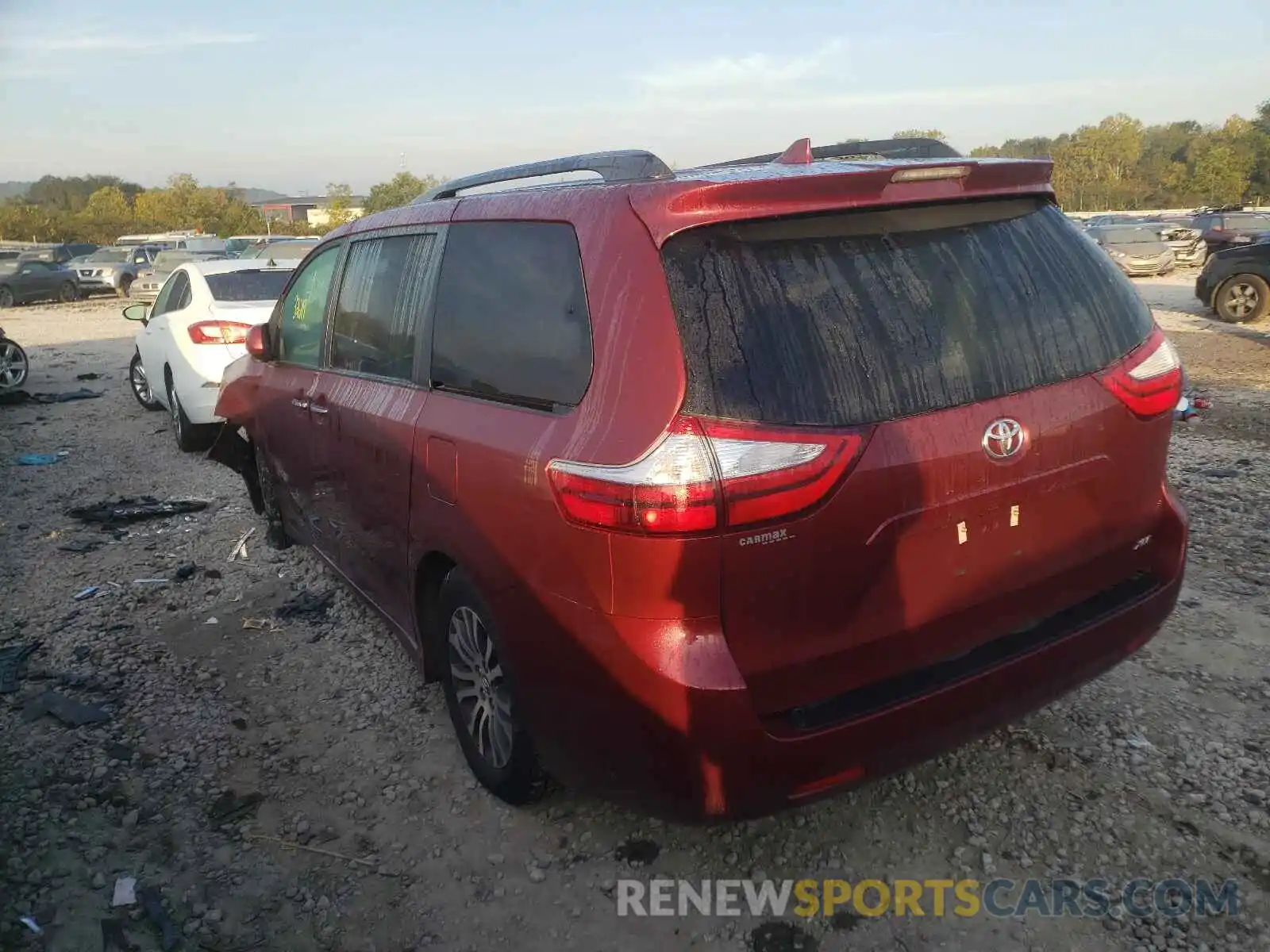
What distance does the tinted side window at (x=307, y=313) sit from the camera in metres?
4.12

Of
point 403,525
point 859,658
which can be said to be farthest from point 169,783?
point 859,658

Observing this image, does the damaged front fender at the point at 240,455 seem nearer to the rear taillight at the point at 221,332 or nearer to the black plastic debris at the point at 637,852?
the rear taillight at the point at 221,332

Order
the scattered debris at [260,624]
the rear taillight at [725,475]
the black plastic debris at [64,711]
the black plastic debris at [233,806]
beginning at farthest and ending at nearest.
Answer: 1. the scattered debris at [260,624]
2. the black plastic debris at [64,711]
3. the black plastic debris at [233,806]
4. the rear taillight at [725,475]

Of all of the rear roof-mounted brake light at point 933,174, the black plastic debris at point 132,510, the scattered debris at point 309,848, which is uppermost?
the rear roof-mounted brake light at point 933,174

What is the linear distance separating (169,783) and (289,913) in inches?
37.9

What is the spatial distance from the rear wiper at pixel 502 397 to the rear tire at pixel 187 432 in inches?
247

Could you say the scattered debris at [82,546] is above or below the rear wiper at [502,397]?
below

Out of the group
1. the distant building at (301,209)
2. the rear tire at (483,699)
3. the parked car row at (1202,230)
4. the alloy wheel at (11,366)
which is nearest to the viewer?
the rear tire at (483,699)

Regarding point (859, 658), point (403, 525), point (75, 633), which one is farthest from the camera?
point (75, 633)

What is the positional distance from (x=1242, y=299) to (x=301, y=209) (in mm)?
101606

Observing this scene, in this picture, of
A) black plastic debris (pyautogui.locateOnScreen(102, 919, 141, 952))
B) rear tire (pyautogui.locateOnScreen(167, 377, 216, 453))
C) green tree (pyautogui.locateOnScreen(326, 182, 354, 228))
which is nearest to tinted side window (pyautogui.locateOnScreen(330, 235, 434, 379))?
black plastic debris (pyautogui.locateOnScreen(102, 919, 141, 952))

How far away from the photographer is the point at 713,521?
2.03m

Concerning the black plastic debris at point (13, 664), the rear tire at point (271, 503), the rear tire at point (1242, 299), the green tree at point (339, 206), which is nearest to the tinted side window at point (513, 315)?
the rear tire at point (271, 503)

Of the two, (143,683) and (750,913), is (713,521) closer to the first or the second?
(750,913)
